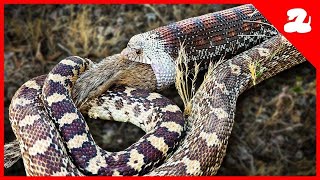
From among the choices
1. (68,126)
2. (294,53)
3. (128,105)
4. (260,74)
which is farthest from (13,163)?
(294,53)

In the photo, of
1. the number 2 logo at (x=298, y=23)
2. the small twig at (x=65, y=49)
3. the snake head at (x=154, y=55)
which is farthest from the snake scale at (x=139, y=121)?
the small twig at (x=65, y=49)

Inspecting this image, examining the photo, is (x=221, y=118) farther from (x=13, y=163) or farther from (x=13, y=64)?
(x=13, y=64)

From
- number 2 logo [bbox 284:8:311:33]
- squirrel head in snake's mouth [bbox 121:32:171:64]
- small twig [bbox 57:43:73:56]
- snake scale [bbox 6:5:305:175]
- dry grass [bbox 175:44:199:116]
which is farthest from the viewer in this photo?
small twig [bbox 57:43:73:56]

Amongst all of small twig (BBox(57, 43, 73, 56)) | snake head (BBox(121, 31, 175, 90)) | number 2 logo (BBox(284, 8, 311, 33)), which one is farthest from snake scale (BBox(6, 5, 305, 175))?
small twig (BBox(57, 43, 73, 56))

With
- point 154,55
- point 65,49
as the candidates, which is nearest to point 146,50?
point 154,55

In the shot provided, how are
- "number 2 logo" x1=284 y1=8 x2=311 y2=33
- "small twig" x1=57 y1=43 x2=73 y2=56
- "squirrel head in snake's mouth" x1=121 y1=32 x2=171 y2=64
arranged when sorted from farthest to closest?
"small twig" x1=57 y1=43 x2=73 y2=56
"squirrel head in snake's mouth" x1=121 y1=32 x2=171 y2=64
"number 2 logo" x1=284 y1=8 x2=311 y2=33

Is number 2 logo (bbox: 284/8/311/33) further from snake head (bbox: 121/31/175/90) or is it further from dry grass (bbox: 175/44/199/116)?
snake head (bbox: 121/31/175/90)

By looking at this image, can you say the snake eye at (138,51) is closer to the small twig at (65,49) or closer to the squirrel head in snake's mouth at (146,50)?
the squirrel head in snake's mouth at (146,50)
